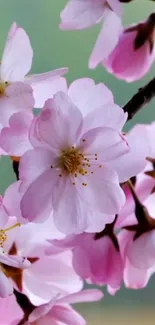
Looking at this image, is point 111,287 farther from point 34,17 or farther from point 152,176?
point 34,17

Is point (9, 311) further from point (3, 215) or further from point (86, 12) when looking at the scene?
point (86, 12)

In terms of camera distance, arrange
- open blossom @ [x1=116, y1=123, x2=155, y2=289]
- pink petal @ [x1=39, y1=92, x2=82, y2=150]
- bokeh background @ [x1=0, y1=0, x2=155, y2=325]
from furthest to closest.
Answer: bokeh background @ [x1=0, y1=0, x2=155, y2=325], open blossom @ [x1=116, y1=123, x2=155, y2=289], pink petal @ [x1=39, y1=92, x2=82, y2=150]

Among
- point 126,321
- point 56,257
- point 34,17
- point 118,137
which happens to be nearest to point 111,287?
point 56,257

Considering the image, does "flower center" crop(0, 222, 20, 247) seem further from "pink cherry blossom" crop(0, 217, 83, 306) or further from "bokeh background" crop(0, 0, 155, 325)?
"bokeh background" crop(0, 0, 155, 325)

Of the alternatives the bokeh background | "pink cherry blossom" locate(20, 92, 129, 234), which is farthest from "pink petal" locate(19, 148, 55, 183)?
the bokeh background

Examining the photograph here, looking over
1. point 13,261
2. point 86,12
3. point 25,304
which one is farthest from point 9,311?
point 86,12

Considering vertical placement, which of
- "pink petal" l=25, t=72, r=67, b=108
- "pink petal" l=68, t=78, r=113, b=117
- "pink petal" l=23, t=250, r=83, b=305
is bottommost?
"pink petal" l=23, t=250, r=83, b=305

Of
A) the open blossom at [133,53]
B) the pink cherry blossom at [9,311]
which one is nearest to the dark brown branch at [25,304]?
the pink cherry blossom at [9,311]
